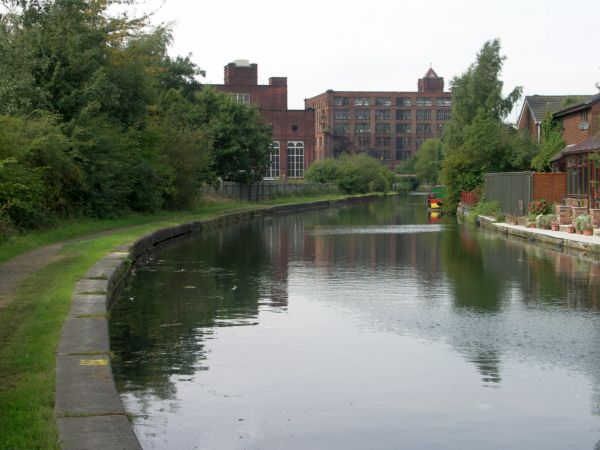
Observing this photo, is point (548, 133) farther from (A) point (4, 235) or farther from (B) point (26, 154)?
(A) point (4, 235)

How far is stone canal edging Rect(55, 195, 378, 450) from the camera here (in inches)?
276

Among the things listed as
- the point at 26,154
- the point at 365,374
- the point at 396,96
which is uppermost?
the point at 396,96

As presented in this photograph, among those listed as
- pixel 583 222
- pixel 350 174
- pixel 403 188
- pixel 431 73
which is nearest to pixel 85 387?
pixel 583 222

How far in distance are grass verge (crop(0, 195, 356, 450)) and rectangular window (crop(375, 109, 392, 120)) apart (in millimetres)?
168929

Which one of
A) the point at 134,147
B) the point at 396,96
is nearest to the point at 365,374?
the point at 134,147

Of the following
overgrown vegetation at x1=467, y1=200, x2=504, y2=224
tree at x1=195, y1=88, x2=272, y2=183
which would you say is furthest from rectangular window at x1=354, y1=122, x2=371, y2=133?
overgrown vegetation at x1=467, y1=200, x2=504, y2=224

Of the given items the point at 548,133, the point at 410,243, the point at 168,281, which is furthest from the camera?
the point at 548,133

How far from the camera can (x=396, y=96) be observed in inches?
7608

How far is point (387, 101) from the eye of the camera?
192500mm

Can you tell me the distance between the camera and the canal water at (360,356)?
27.0ft

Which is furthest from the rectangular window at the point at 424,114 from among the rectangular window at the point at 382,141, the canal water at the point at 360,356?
the canal water at the point at 360,356

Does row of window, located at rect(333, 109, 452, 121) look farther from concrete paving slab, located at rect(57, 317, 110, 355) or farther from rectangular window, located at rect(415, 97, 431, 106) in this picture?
→ concrete paving slab, located at rect(57, 317, 110, 355)

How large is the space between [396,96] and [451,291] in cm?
17812

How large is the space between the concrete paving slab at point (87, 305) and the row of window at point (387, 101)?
175 metres
